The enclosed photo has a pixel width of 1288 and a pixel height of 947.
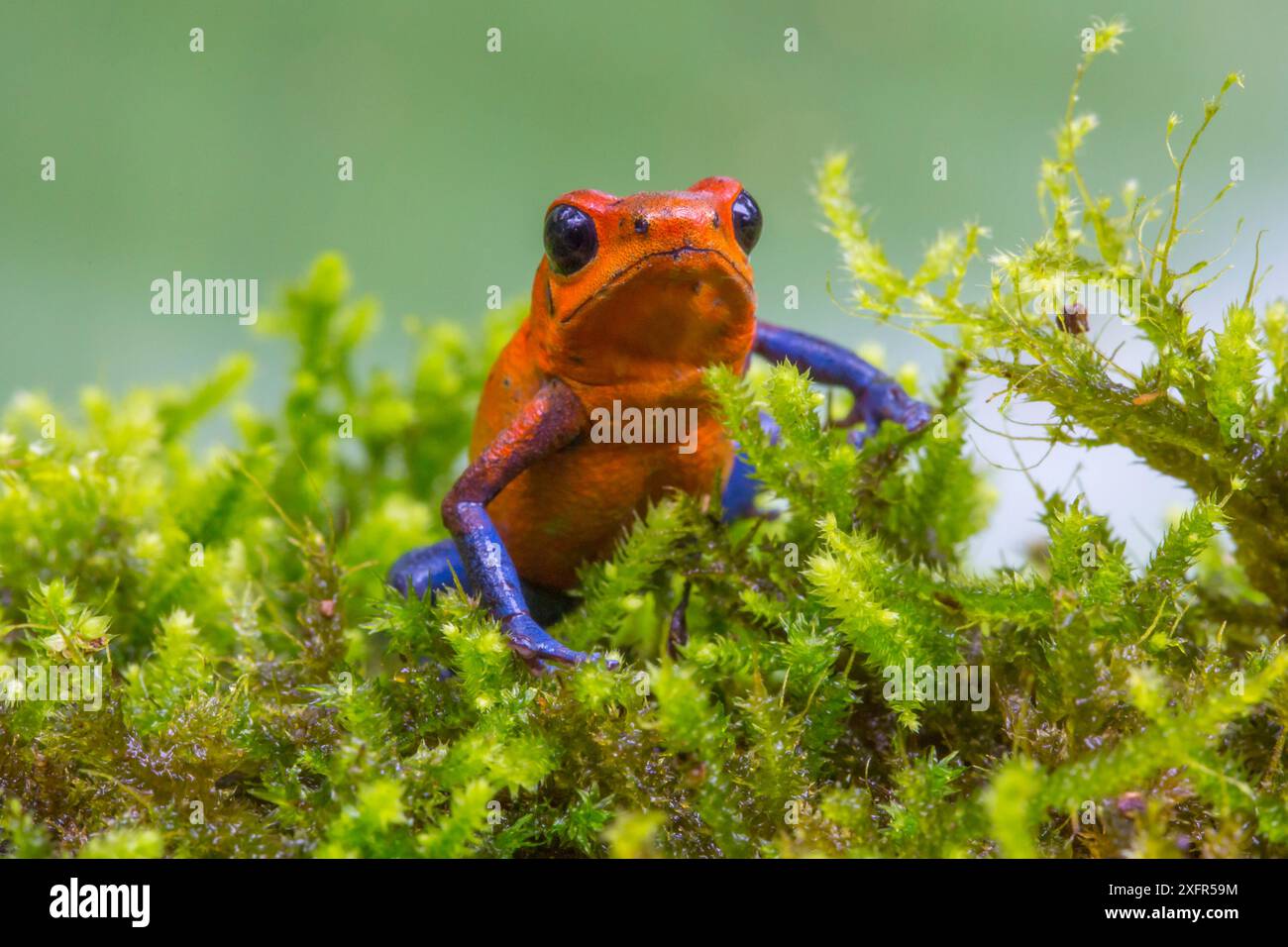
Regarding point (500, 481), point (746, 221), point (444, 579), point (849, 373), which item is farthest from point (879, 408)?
point (444, 579)

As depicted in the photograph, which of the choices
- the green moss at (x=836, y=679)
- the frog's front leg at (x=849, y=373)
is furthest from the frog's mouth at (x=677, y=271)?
the frog's front leg at (x=849, y=373)

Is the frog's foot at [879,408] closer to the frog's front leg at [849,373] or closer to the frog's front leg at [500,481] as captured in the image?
the frog's front leg at [849,373]

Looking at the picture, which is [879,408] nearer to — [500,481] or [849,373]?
A: [849,373]

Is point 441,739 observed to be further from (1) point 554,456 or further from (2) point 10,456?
(2) point 10,456

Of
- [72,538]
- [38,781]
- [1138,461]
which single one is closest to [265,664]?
[38,781]

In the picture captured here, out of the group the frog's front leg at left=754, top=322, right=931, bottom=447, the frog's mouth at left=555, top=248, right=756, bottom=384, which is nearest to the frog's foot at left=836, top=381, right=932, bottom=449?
the frog's front leg at left=754, top=322, right=931, bottom=447

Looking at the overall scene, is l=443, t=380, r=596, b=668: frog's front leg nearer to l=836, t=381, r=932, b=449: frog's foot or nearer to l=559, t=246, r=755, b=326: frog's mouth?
l=559, t=246, r=755, b=326: frog's mouth
